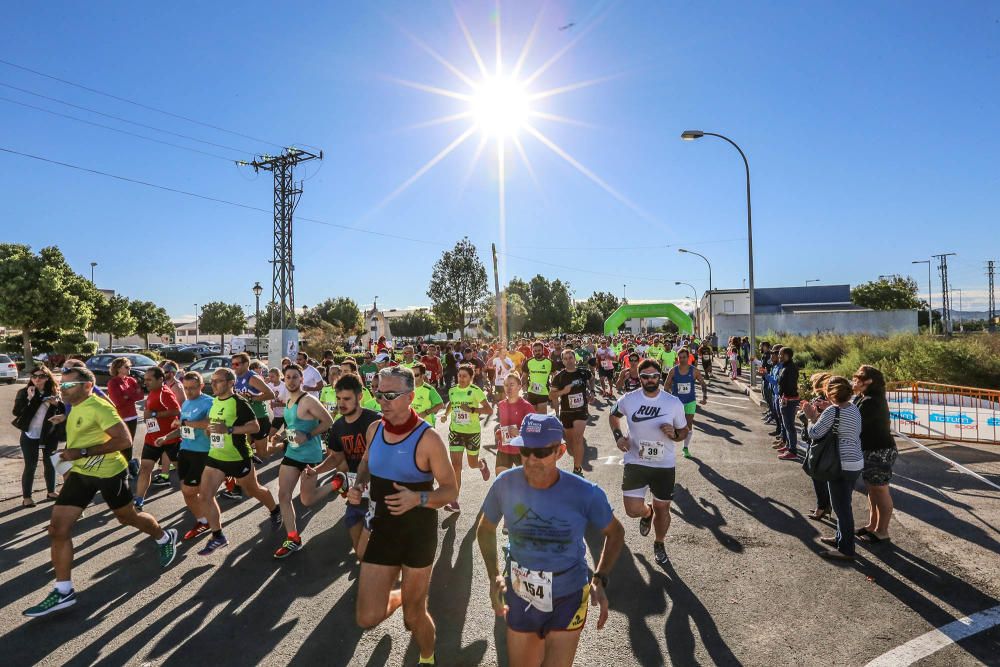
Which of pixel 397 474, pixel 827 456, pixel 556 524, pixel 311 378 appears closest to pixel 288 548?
pixel 397 474

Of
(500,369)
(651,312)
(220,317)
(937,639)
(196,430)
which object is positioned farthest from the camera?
(220,317)

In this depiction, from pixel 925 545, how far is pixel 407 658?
5.07 m

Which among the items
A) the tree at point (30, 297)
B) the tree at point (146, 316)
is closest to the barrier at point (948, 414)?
the tree at point (30, 297)

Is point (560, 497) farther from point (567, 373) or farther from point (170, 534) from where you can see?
point (567, 373)

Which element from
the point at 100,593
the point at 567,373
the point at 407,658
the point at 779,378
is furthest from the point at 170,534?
the point at 779,378

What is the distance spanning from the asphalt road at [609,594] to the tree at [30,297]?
27.7m

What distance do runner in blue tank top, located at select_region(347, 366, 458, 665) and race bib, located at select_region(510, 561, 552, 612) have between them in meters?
0.69

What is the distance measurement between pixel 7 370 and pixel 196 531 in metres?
29.1

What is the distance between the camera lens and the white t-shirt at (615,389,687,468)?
4.96 meters

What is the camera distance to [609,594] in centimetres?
439

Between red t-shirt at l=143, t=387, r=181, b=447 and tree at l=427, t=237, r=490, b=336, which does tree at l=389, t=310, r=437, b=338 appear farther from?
red t-shirt at l=143, t=387, r=181, b=447

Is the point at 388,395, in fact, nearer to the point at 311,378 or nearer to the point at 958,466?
the point at 311,378

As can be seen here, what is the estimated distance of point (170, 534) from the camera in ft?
17.0

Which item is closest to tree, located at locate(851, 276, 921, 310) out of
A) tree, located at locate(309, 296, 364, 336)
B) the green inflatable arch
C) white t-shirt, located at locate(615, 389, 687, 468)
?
the green inflatable arch
